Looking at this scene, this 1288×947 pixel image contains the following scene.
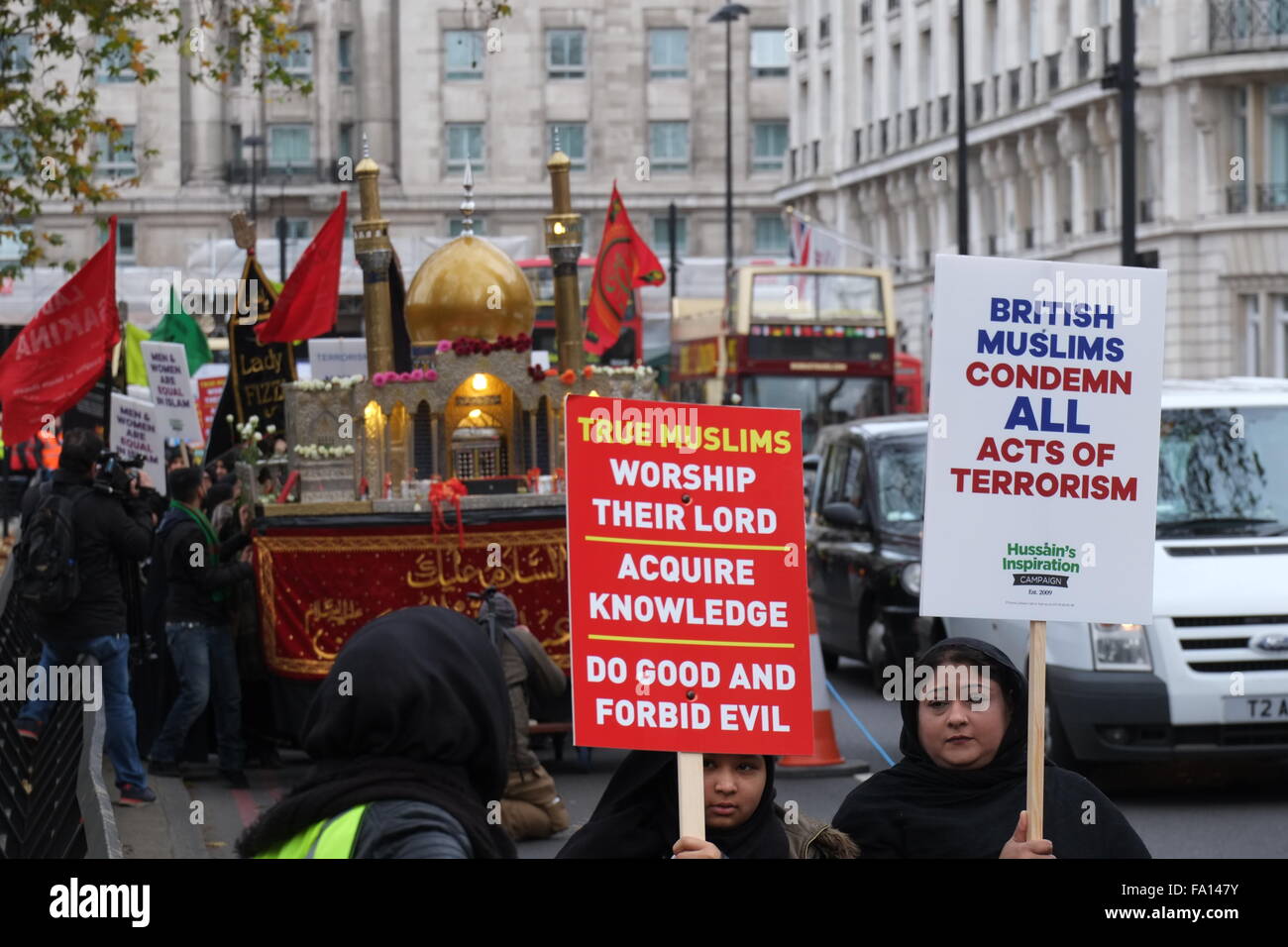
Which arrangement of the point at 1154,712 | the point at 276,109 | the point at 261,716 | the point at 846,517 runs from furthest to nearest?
1. the point at 276,109
2. the point at 846,517
3. the point at 261,716
4. the point at 1154,712

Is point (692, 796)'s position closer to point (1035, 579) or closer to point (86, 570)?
point (1035, 579)

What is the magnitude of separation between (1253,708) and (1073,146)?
130 ft

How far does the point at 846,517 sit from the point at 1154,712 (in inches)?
153

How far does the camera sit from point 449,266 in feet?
49.7

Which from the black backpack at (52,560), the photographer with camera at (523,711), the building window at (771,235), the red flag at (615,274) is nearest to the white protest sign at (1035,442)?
the photographer with camera at (523,711)

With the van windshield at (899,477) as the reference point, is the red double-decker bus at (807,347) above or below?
above

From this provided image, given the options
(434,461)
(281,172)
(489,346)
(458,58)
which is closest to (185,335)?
(489,346)

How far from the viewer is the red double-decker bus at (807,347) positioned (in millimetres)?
30688

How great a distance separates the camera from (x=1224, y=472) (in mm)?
12109

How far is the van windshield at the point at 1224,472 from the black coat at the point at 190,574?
4.69m

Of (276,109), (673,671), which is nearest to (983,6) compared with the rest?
(276,109)

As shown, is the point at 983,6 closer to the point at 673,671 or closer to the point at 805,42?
the point at 805,42

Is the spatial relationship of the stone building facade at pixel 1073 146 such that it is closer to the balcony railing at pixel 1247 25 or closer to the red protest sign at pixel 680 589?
the balcony railing at pixel 1247 25

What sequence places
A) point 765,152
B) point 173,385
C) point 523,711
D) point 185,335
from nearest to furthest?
point 523,711 → point 173,385 → point 185,335 → point 765,152
